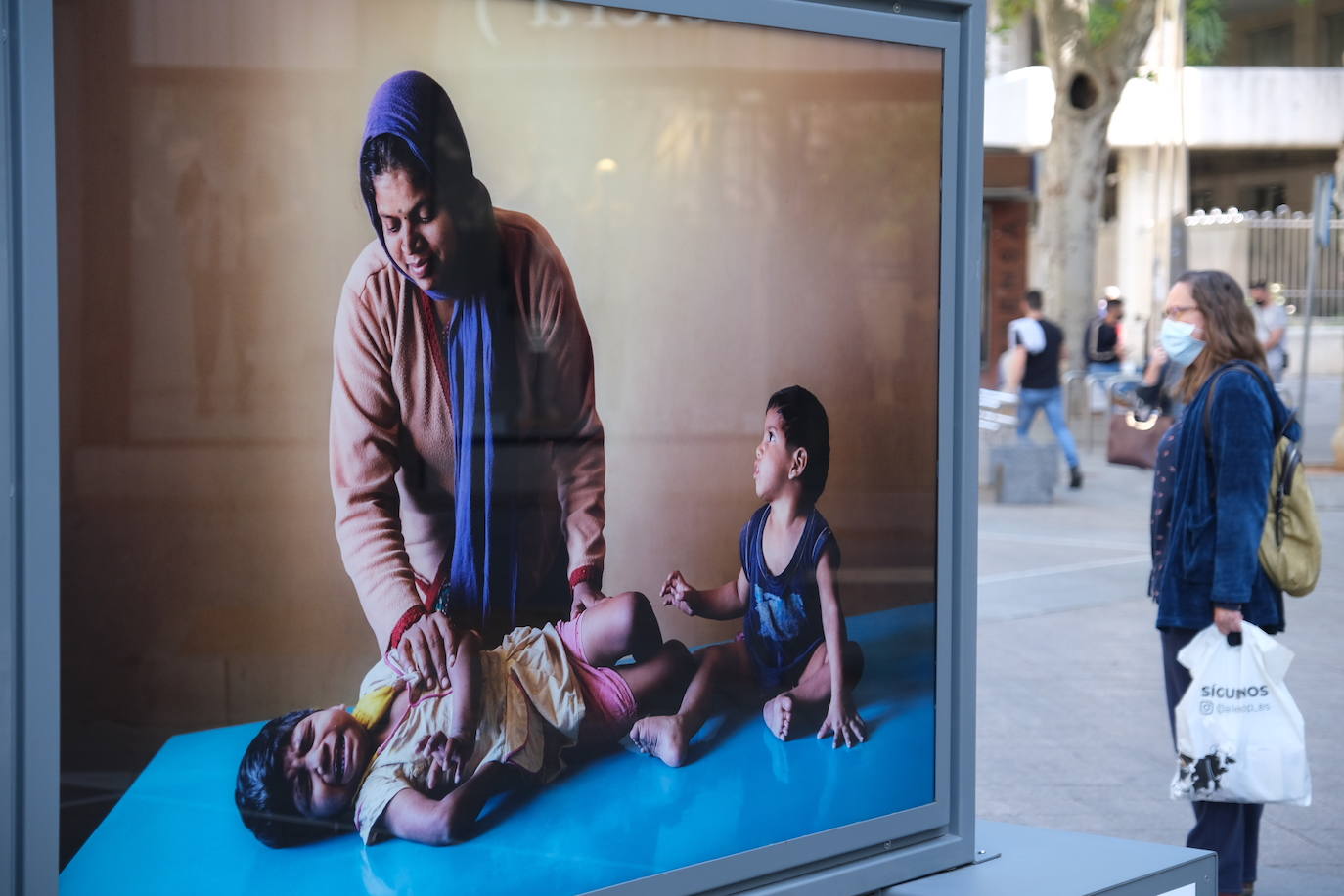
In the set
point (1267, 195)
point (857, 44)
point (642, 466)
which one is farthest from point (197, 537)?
point (1267, 195)

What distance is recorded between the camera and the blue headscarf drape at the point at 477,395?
2346mm

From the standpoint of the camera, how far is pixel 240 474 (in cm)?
215

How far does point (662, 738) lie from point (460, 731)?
42cm

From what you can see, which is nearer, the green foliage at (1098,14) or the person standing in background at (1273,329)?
the person standing in background at (1273,329)

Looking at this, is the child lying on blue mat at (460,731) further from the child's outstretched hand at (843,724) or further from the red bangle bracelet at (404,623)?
the child's outstretched hand at (843,724)

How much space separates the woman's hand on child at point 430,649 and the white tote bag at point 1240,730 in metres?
2.52

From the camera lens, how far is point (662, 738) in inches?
104

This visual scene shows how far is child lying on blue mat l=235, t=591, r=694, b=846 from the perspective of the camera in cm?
222

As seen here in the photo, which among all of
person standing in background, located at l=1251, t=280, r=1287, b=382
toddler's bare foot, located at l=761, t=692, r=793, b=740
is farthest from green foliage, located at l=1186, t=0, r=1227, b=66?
toddler's bare foot, located at l=761, t=692, r=793, b=740

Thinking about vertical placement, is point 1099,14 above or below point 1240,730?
above

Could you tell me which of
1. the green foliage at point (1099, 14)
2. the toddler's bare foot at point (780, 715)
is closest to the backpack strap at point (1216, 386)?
the toddler's bare foot at point (780, 715)

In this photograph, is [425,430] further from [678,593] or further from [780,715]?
[780,715]

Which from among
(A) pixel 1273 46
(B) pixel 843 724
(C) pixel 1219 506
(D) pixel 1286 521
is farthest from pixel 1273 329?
(A) pixel 1273 46

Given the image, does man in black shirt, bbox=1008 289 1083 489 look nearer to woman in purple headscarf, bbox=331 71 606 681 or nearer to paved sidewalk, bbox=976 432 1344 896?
paved sidewalk, bbox=976 432 1344 896
